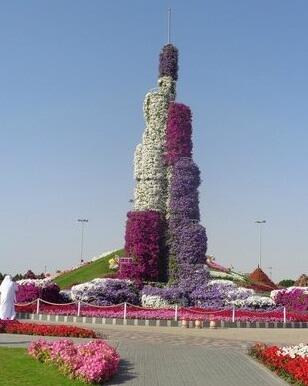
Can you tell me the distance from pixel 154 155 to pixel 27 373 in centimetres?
2654

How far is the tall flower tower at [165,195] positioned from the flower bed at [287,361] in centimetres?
1956

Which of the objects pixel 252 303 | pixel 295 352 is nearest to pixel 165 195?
pixel 252 303

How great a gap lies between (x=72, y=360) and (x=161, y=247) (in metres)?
24.5

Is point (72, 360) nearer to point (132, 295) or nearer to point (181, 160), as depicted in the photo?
point (132, 295)

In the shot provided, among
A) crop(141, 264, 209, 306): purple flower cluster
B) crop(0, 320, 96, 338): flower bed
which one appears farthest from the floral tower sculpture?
crop(0, 320, 96, 338): flower bed

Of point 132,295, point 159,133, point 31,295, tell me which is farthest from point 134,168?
point 31,295

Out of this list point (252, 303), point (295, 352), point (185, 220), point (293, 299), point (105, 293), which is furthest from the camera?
point (185, 220)

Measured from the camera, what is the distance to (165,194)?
37.2 meters

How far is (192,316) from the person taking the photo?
2648cm

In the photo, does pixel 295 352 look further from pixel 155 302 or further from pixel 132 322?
pixel 155 302

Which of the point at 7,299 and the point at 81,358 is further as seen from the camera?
the point at 7,299

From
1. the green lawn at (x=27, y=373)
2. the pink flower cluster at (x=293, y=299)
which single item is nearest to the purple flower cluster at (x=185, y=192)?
the pink flower cluster at (x=293, y=299)

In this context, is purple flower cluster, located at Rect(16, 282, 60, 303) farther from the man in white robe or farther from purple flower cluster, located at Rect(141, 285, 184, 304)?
the man in white robe

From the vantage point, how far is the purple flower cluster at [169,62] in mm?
38312
